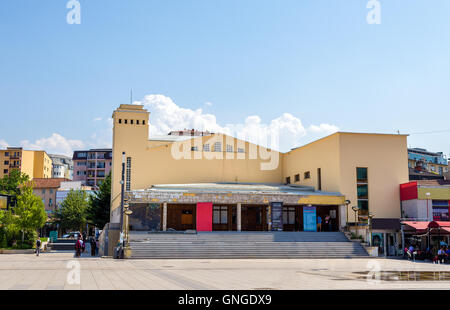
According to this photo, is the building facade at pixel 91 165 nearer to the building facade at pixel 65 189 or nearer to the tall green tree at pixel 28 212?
the building facade at pixel 65 189

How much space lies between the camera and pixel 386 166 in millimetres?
43031

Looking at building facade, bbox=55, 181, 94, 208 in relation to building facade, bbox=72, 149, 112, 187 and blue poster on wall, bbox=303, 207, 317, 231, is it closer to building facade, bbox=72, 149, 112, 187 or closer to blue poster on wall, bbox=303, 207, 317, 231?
building facade, bbox=72, 149, 112, 187

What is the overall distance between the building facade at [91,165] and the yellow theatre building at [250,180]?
221ft

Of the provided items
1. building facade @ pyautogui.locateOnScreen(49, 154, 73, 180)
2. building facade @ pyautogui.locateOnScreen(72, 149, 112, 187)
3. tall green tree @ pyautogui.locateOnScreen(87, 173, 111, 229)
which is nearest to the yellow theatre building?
tall green tree @ pyautogui.locateOnScreen(87, 173, 111, 229)

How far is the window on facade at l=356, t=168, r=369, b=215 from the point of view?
42.2 meters

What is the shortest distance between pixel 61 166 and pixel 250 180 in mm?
97524

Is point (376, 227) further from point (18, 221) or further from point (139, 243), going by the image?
point (18, 221)

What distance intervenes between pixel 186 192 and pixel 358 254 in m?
14.7

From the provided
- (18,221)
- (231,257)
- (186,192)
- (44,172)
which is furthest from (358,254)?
(44,172)

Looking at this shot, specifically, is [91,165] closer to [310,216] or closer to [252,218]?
[252,218]

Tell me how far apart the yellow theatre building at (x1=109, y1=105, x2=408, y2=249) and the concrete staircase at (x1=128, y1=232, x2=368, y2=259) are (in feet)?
9.88

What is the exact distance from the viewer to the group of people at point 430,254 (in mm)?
31072
